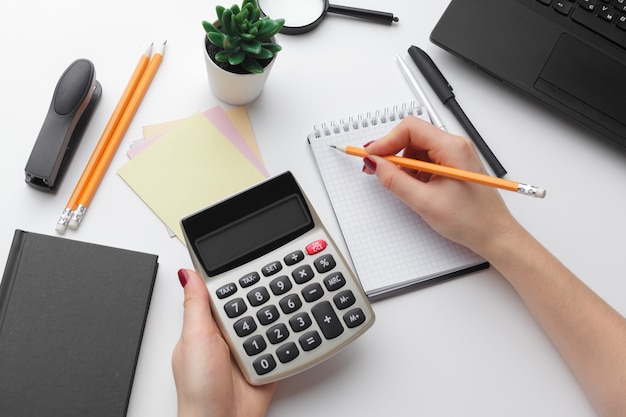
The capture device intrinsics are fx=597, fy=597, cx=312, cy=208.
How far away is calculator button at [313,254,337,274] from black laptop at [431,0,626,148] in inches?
14.5

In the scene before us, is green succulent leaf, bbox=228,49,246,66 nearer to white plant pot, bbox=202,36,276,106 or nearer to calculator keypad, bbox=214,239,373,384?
white plant pot, bbox=202,36,276,106

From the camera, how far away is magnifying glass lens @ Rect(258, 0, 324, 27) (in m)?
0.84

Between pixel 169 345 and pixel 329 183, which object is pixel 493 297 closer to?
pixel 329 183

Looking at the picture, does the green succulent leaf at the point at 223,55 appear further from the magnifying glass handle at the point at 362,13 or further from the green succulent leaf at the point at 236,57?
the magnifying glass handle at the point at 362,13

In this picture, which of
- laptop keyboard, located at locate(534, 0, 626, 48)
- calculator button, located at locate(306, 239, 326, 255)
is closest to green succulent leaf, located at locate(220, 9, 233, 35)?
calculator button, located at locate(306, 239, 326, 255)

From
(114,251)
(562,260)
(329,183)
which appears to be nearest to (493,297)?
(562,260)

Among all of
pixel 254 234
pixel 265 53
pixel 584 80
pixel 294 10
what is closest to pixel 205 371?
pixel 254 234

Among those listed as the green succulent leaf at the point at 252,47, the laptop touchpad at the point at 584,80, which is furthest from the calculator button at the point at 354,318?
the laptop touchpad at the point at 584,80

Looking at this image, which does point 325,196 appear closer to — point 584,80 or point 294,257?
point 294,257

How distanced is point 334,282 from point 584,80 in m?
0.48

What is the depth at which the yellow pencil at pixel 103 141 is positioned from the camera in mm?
737

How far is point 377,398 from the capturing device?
74cm

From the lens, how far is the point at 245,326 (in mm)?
671

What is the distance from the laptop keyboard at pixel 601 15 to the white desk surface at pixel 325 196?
0.43 ft
